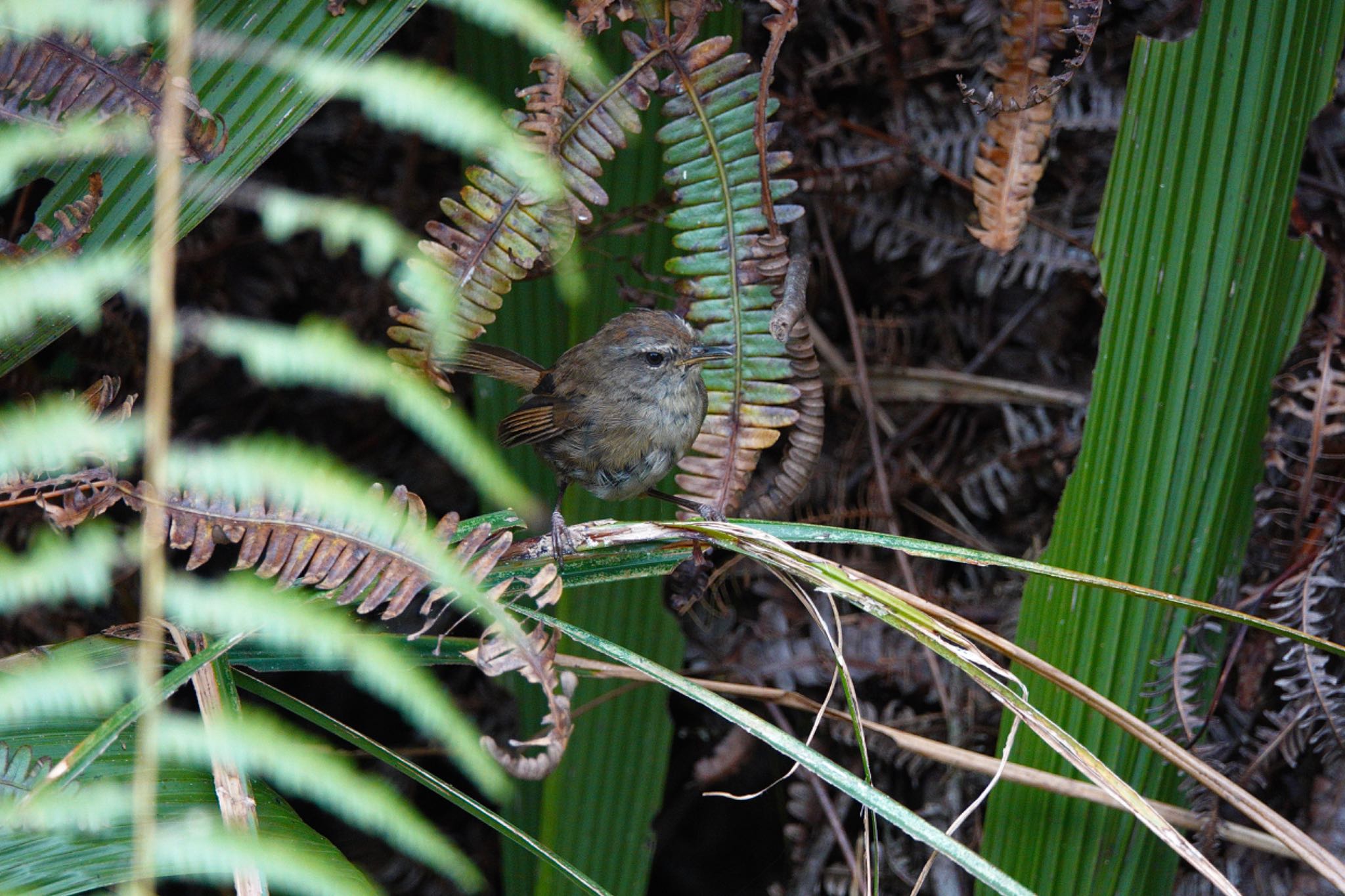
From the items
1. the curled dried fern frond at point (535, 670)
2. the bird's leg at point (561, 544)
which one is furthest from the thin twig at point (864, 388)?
the curled dried fern frond at point (535, 670)

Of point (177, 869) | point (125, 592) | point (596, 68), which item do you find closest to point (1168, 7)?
point (596, 68)

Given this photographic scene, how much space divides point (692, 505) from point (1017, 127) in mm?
1087

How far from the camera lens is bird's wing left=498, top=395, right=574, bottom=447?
8.52ft

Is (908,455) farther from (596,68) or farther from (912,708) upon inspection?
(596,68)

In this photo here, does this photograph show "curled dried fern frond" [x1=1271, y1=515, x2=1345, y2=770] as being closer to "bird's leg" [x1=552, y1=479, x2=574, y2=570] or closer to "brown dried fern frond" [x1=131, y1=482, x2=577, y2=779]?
"bird's leg" [x1=552, y1=479, x2=574, y2=570]

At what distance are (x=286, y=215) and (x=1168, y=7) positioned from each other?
2.52m

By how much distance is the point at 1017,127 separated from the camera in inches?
87.1

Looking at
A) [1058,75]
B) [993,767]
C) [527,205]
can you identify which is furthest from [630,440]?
[1058,75]

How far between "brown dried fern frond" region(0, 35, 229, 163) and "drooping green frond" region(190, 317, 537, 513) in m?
0.69

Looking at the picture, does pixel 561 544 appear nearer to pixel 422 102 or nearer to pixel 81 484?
pixel 81 484

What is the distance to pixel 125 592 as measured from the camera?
2650mm

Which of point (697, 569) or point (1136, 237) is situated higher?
point (1136, 237)

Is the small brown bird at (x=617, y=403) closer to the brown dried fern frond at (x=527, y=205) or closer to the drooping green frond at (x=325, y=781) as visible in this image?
the brown dried fern frond at (x=527, y=205)

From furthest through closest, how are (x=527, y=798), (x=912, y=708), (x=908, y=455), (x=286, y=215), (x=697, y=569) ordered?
(x=908, y=455)
(x=912, y=708)
(x=527, y=798)
(x=697, y=569)
(x=286, y=215)
